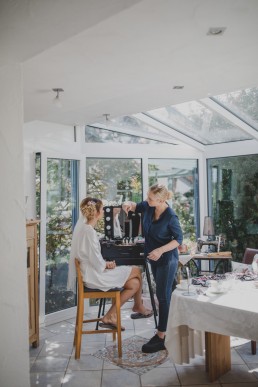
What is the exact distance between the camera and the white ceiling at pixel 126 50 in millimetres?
1919

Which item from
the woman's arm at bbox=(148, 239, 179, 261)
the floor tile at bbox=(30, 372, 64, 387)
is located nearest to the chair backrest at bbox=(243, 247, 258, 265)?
the woman's arm at bbox=(148, 239, 179, 261)

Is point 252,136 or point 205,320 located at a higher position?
point 252,136

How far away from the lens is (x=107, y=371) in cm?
336

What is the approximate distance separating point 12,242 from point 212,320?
1558 millimetres

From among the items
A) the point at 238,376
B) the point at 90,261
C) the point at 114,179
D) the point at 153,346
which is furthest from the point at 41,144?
the point at 238,376

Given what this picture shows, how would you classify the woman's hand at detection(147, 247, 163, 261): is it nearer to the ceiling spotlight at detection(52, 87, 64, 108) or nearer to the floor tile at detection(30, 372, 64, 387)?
the floor tile at detection(30, 372, 64, 387)

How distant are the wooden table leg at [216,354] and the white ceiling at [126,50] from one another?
2.19m

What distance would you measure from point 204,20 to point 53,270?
12.1ft

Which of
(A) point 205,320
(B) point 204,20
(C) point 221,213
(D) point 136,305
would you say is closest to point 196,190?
(C) point 221,213

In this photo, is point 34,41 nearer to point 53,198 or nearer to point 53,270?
point 53,198

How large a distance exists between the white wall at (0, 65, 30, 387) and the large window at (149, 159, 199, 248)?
402 cm

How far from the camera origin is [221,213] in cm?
611

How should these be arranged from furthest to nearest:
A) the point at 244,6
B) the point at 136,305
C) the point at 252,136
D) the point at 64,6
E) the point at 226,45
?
the point at 252,136
the point at 136,305
the point at 226,45
the point at 244,6
the point at 64,6

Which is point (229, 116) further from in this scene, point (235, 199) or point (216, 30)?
point (216, 30)
